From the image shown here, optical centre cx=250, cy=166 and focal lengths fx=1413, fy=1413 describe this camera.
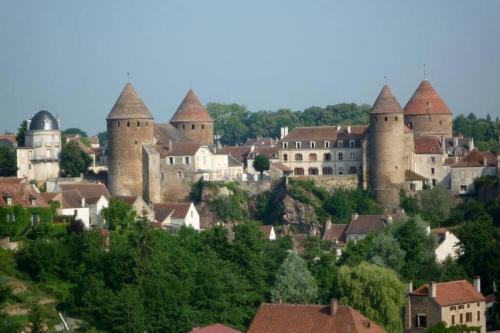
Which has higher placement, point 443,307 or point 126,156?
point 126,156

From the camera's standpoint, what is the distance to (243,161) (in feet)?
292

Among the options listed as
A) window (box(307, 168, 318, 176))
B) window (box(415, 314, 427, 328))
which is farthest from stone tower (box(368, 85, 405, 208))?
window (box(415, 314, 427, 328))

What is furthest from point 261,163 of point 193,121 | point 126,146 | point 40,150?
point 40,150

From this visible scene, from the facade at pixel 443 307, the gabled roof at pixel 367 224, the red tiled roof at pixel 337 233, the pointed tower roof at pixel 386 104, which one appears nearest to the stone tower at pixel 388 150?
the pointed tower roof at pixel 386 104

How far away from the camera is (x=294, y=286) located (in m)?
59.9

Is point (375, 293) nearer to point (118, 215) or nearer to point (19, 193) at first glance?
point (118, 215)

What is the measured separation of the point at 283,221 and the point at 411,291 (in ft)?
79.0

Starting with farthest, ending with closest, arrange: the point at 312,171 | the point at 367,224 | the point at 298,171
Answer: the point at 298,171 → the point at 312,171 → the point at 367,224

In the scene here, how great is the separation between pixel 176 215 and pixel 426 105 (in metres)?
22.0

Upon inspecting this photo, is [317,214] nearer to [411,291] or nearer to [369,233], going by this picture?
[369,233]

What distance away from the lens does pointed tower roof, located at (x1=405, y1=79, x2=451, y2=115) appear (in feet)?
289

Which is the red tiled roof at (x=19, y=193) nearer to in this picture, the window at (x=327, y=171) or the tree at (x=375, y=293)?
the tree at (x=375, y=293)

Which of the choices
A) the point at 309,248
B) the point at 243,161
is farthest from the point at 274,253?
the point at 243,161

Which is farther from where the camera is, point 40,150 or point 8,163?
point 40,150
